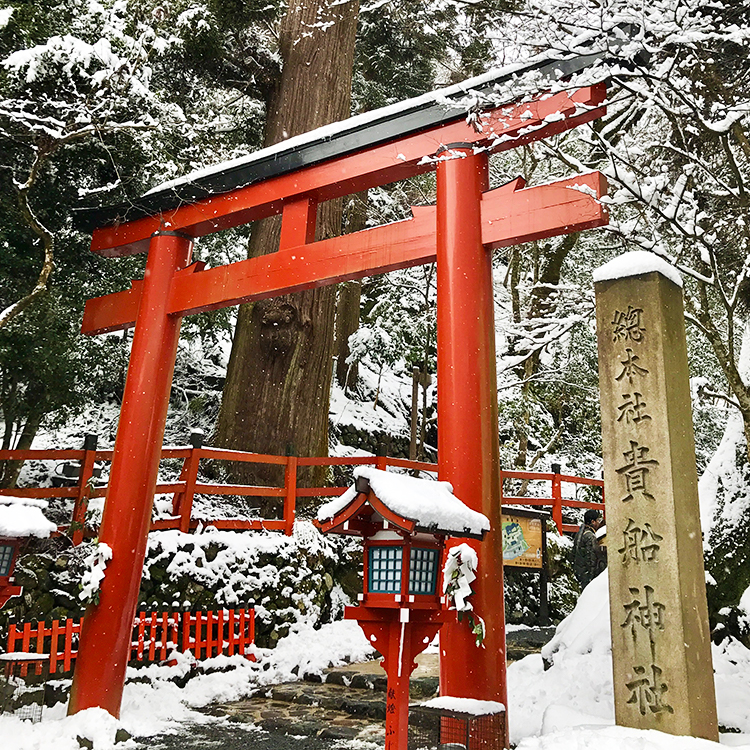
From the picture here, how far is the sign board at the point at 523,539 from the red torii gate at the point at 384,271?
652 cm

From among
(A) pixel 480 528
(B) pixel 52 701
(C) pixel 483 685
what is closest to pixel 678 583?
(A) pixel 480 528

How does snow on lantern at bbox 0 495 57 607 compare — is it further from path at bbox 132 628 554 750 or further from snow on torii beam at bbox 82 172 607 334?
snow on torii beam at bbox 82 172 607 334

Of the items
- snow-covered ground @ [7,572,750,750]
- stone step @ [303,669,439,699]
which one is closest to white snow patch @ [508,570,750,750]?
snow-covered ground @ [7,572,750,750]

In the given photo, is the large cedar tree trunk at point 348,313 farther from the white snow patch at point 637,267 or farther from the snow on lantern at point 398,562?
the snow on lantern at point 398,562

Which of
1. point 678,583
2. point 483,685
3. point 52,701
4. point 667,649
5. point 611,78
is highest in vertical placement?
point 611,78

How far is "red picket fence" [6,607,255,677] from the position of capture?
6152mm

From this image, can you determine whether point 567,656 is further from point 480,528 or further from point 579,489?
point 579,489

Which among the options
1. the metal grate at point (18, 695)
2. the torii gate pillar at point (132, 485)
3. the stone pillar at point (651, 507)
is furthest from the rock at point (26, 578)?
the stone pillar at point (651, 507)

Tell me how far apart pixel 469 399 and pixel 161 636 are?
190 inches

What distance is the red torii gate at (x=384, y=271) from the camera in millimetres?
4352

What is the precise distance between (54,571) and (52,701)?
50.1 inches

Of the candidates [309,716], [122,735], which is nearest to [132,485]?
[122,735]

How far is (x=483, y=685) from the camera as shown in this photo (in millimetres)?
3967

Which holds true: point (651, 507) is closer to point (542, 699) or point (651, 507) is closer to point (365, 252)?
point (542, 699)
